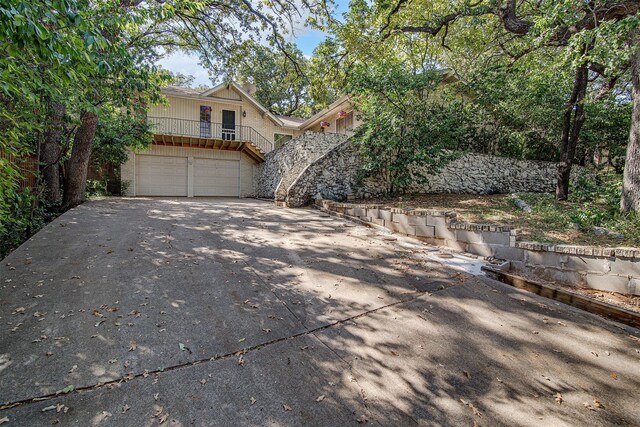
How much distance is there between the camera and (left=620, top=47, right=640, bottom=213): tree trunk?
5.48 m

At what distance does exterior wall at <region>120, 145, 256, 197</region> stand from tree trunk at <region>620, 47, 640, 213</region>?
583 inches

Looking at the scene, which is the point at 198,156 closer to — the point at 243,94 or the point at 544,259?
the point at 243,94

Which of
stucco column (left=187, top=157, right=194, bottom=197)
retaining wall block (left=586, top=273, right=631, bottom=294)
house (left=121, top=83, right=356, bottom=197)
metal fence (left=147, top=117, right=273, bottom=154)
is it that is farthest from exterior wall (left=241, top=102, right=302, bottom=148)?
retaining wall block (left=586, top=273, right=631, bottom=294)

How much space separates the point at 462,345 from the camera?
103 inches

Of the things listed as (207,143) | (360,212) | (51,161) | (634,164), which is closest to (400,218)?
(360,212)

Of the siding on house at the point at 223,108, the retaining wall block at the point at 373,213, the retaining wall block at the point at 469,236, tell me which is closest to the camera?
the retaining wall block at the point at 469,236

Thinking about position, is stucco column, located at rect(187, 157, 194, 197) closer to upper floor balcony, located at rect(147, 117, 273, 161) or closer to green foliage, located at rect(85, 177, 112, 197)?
upper floor balcony, located at rect(147, 117, 273, 161)

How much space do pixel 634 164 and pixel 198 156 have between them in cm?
1633

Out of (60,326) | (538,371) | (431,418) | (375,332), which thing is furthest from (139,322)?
(538,371)

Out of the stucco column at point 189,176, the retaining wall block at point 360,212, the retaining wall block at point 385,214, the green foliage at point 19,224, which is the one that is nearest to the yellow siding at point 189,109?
the stucco column at point 189,176

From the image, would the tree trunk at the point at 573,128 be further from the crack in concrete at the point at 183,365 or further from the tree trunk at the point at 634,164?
the crack in concrete at the point at 183,365

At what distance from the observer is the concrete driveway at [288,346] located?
6.15ft

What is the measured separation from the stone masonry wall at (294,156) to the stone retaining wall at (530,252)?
5095 millimetres

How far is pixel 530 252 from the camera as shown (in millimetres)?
4418
